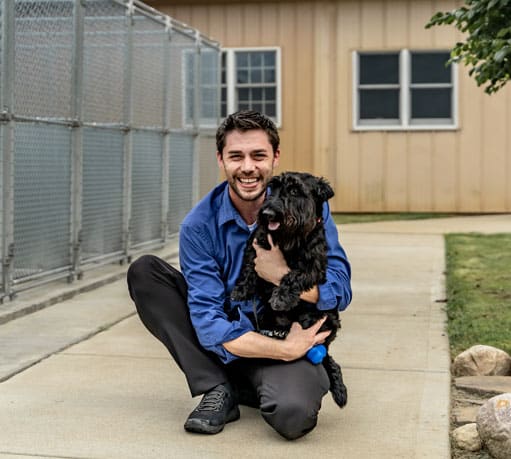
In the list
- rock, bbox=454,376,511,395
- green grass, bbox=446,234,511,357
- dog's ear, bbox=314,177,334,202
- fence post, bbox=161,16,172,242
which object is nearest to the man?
dog's ear, bbox=314,177,334,202

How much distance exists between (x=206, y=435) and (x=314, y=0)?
47.1 feet

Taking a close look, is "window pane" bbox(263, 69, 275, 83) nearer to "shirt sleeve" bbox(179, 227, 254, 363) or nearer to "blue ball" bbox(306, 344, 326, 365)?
"shirt sleeve" bbox(179, 227, 254, 363)

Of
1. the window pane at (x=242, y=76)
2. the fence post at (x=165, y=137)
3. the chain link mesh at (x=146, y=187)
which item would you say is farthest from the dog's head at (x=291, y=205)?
the window pane at (x=242, y=76)

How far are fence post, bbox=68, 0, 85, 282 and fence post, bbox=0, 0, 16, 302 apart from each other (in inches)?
50.6

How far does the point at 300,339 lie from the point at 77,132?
190 inches

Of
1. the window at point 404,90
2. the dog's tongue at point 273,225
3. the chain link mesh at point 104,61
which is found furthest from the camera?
the window at point 404,90

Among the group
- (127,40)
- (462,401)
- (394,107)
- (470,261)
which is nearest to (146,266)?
(462,401)

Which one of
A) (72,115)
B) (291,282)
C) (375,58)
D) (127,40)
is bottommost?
(291,282)

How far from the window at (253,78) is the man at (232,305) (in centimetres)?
1344

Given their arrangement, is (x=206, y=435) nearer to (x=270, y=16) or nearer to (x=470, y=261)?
(x=470, y=261)

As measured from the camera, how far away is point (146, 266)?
182 inches

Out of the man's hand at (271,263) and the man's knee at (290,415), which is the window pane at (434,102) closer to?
the man's hand at (271,263)

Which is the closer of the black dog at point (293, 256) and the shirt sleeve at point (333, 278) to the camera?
the black dog at point (293, 256)

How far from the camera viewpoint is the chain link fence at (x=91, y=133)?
7707mm
